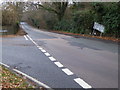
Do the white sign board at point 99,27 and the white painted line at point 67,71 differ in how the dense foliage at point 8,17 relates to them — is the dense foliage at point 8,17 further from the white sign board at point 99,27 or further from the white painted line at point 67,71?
the white painted line at point 67,71

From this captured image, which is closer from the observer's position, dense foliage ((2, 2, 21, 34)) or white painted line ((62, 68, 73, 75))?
white painted line ((62, 68, 73, 75))

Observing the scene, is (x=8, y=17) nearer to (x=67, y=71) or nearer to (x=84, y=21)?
(x=84, y=21)

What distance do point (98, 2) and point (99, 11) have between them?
1.05 m

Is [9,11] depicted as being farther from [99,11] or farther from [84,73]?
[84,73]

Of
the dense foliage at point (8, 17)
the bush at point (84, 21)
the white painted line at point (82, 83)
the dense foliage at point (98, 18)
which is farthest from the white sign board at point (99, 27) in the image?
the white painted line at point (82, 83)

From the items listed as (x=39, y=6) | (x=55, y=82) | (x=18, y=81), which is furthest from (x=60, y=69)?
(x=39, y=6)

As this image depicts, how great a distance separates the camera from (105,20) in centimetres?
1739

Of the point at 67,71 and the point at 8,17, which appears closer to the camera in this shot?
the point at 67,71

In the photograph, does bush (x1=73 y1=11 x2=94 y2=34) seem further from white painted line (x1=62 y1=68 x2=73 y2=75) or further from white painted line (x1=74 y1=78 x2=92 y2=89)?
white painted line (x1=74 y1=78 x2=92 y2=89)

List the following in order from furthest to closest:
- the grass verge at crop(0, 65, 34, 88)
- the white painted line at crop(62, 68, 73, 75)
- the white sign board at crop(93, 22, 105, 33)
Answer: the white sign board at crop(93, 22, 105, 33)
the white painted line at crop(62, 68, 73, 75)
the grass verge at crop(0, 65, 34, 88)

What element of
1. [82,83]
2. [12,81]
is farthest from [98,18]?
[12,81]

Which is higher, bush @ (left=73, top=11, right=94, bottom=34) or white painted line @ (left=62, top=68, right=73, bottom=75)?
bush @ (left=73, top=11, right=94, bottom=34)

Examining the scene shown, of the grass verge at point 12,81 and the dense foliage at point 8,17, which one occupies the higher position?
the dense foliage at point 8,17

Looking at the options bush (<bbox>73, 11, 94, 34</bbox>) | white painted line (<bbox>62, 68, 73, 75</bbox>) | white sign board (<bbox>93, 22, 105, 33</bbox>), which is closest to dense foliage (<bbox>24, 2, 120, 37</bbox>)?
bush (<bbox>73, 11, 94, 34</bbox>)
